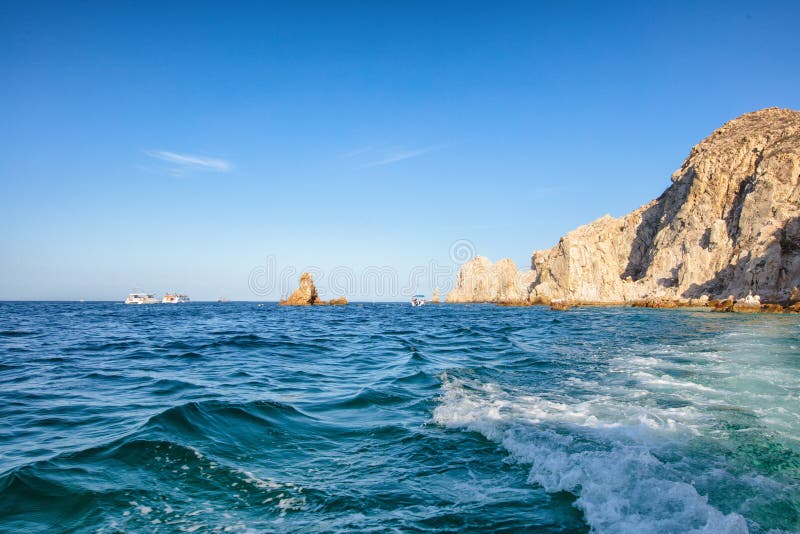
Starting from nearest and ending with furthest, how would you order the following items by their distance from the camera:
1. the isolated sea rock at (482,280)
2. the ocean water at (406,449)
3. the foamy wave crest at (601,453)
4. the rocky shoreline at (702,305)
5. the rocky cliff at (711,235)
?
the foamy wave crest at (601,453), the ocean water at (406,449), the rocky shoreline at (702,305), the rocky cliff at (711,235), the isolated sea rock at (482,280)

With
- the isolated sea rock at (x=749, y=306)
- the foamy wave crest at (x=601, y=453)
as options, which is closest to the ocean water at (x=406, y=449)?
the foamy wave crest at (x=601, y=453)

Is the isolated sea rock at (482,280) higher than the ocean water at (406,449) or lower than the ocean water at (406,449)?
higher

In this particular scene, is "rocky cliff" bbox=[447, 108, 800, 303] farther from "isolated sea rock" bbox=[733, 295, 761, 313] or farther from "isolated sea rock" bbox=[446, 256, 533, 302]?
"isolated sea rock" bbox=[446, 256, 533, 302]

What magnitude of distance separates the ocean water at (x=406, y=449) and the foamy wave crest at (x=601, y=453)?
0.09ft

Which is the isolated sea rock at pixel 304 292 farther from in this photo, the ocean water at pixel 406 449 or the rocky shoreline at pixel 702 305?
the ocean water at pixel 406 449

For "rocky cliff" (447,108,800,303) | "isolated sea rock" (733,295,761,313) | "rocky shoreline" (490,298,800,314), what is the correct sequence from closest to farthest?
"rocky shoreline" (490,298,800,314) → "isolated sea rock" (733,295,761,313) → "rocky cliff" (447,108,800,303)

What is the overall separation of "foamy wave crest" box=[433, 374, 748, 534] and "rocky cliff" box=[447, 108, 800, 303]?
187ft

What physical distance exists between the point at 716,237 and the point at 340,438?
86.3 meters

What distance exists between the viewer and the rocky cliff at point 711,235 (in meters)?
55.1

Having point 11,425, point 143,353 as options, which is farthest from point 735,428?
point 143,353

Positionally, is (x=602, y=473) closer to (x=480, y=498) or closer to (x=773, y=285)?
(x=480, y=498)

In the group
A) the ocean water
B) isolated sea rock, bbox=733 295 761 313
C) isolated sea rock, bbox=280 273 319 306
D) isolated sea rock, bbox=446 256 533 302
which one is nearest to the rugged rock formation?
isolated sea rock, bbox=280 273 319 306

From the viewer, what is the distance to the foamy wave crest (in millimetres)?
4000

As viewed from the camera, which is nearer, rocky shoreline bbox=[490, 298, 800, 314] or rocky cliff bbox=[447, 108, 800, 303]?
rocky shoreline bbox=[490, 298, 800, 314]
